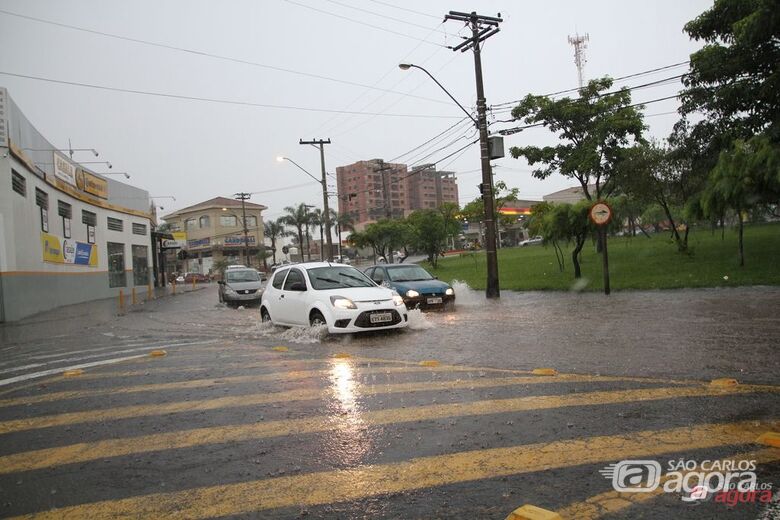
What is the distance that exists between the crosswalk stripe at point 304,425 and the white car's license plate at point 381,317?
5.08 metres

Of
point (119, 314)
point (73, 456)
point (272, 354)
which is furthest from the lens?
point (119, 314)

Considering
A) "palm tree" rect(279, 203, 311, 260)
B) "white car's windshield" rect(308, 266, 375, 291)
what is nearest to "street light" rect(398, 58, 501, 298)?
"white car's windshield" rect(308, 266, 375, 291)

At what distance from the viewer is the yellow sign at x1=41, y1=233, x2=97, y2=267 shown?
76.4 ft

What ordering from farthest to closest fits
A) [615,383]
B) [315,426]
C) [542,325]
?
[542,325] < [615,383] < [315,426]

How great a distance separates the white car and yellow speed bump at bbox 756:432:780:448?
701 cm

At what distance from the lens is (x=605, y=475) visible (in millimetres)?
3578

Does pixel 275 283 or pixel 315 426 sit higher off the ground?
pixel 275 283

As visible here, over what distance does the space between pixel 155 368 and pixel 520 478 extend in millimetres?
6151

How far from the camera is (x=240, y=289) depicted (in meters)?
21.9

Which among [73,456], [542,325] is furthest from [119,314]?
[73,456]

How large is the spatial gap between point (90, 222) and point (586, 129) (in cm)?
2753

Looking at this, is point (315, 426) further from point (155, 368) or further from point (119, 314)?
point (119, 314)

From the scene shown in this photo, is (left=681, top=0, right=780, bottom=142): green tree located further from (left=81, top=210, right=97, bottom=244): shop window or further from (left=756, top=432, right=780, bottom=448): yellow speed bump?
(left=81, top=210, right=97, bottom=244): shop window

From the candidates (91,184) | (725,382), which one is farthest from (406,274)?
(91,184)
